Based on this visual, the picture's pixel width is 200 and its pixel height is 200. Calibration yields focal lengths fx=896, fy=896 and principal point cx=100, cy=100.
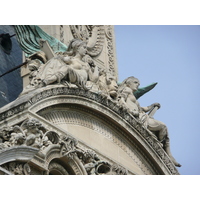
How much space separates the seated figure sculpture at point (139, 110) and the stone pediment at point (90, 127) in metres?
0.30

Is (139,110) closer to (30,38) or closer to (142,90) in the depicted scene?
(142,90)

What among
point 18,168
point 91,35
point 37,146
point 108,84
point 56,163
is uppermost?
point 91,35

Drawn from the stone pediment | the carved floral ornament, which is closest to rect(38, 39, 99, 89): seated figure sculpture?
the stone pediment

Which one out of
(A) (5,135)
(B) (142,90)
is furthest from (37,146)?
(B) (142,90)

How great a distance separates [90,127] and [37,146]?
10.0 feet

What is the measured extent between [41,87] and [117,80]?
4.26 m

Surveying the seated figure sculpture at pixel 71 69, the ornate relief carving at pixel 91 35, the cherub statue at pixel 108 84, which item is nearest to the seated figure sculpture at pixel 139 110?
the cherub statue at pixel 108 84

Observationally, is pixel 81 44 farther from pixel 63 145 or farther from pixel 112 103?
pixel 63 145

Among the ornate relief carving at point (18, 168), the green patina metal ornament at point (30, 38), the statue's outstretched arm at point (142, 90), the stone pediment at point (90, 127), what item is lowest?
the ornate relief carving at point (18, 168)

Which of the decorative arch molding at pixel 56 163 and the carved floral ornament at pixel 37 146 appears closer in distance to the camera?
the carved floral ornament at pixel 37 146

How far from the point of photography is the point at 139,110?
69.5ft

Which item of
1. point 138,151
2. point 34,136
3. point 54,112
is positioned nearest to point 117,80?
point 138,151

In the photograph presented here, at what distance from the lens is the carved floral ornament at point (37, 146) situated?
628 inches

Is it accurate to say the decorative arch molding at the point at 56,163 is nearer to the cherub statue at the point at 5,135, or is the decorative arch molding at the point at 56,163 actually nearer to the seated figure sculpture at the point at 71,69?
the cherub statue at the point at 5,135
